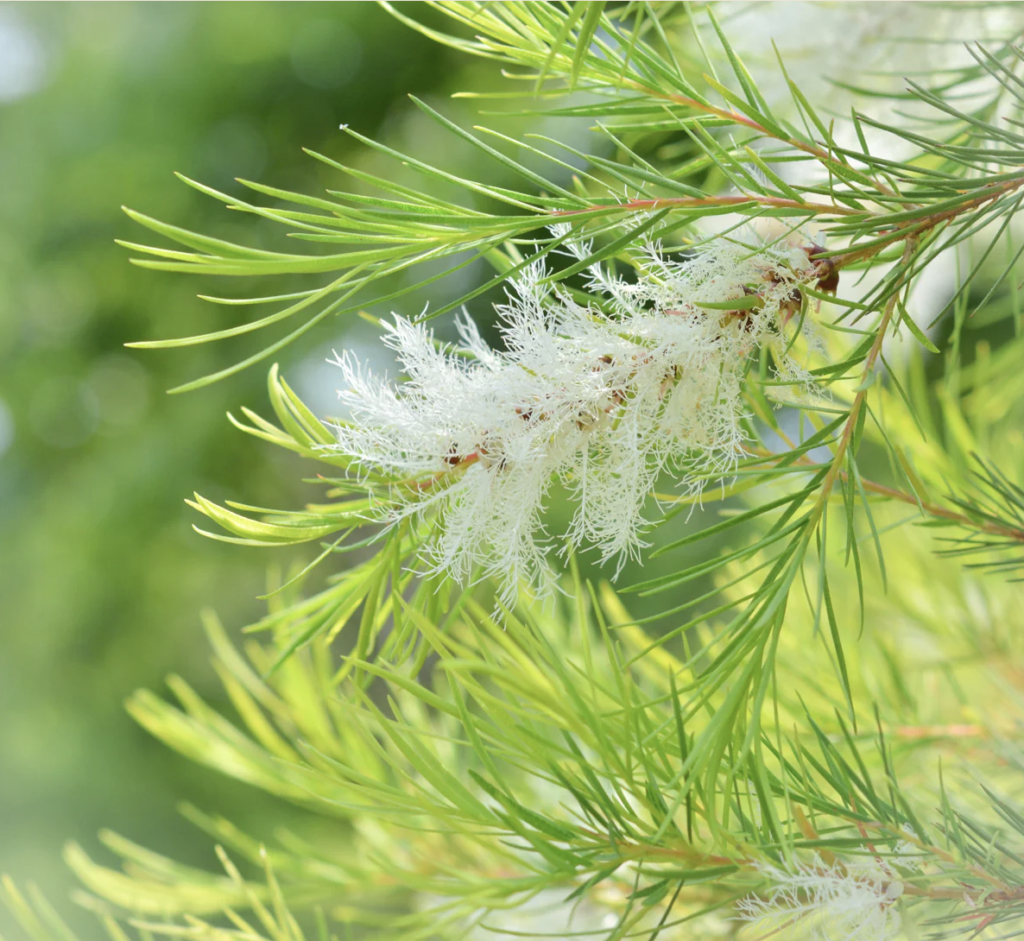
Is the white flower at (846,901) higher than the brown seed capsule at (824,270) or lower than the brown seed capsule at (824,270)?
lower

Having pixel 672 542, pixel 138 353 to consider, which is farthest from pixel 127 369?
pixel 672 542

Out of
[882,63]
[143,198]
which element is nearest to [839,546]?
[882,63]

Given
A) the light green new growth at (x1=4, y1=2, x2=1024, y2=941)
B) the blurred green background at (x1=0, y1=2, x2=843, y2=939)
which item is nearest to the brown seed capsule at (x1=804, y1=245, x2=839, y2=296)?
the light green new growth at (x1=4, y1=2, x2=1024, y2=941)

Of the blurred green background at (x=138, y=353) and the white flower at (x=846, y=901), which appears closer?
the white flower at (x=846, y=901)

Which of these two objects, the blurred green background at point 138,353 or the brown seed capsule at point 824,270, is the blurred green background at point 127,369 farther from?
the brown seed capsule at point 824,270

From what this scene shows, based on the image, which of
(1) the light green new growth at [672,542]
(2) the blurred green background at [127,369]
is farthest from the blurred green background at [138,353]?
(1) the light green new growth at [672,542]

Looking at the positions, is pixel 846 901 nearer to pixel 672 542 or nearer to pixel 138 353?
pixel 672 542
